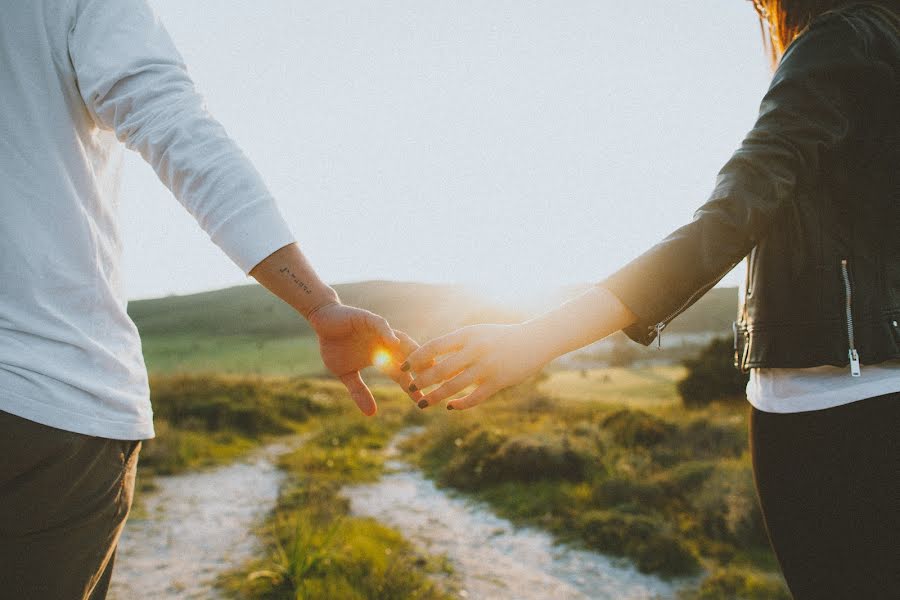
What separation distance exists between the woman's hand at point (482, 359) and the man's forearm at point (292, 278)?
0.88ft

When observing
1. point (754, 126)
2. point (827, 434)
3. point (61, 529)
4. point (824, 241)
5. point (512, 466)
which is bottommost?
point (512, 466)

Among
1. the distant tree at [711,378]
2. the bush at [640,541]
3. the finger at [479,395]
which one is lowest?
the distant tree at [711,378]

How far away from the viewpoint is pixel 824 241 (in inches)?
46.8

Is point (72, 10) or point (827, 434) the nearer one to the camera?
point (72, 10)

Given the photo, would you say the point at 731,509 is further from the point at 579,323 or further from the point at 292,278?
the point at 292,278

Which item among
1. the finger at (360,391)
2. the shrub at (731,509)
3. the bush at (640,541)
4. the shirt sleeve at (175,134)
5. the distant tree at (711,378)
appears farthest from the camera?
the distant tree at (711,378)

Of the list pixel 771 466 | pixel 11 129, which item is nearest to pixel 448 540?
pixel 771 466

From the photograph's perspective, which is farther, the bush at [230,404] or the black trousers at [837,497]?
the bush at [230,404]

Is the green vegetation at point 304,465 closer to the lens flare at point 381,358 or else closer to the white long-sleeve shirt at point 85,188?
the lens flare at point 381,358

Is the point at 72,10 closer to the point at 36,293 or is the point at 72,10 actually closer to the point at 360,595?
the point at 36,293

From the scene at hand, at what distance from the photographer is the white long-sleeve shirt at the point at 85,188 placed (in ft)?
3.45

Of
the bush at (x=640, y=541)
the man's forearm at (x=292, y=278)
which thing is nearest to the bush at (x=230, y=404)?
the bush at (x=640, y=541)

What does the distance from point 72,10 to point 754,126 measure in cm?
141

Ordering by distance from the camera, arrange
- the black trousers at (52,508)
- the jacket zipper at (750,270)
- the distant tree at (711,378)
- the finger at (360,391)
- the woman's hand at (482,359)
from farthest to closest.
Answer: the distant tree at (711,378), the finger at (360,391), the jacket zipper at (750,270), the woman's hand at (482,359), the black trousers at (52,508)
